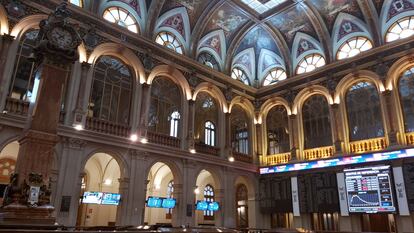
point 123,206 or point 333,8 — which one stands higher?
point 333,8

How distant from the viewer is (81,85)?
14.3 metres

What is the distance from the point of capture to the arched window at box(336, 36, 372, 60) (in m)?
18.6

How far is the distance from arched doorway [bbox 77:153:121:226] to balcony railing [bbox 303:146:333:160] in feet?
36.1

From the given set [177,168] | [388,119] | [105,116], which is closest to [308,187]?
[388,119]

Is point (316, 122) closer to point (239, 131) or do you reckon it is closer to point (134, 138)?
point (239, 131)

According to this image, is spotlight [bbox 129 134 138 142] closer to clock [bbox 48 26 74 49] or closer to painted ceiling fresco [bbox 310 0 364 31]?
clock [bbox 48 26 74 49]

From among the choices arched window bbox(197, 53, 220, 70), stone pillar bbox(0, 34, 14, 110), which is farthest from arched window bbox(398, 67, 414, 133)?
stone pillar bbox(0, 34, 14, 110)

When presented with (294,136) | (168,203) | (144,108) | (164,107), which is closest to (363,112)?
(294,136)

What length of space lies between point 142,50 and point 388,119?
1314 cm

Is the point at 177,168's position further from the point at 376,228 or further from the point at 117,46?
the point at 376,228

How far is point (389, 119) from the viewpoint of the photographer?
16469 mm

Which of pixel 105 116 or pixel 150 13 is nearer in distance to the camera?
pixel 105 116

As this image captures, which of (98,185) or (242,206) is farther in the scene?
(242,206)

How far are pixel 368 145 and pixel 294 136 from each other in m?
4.46
